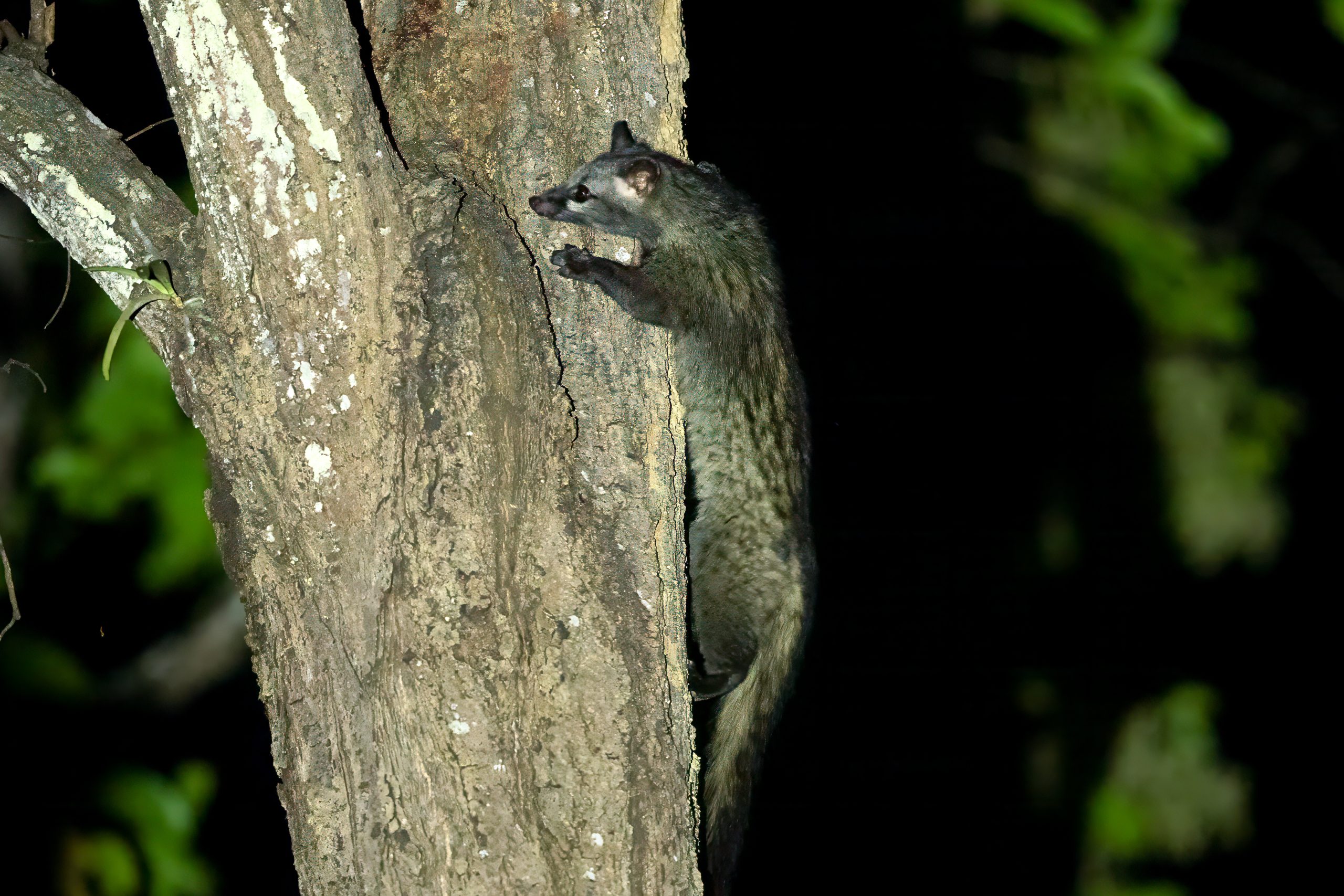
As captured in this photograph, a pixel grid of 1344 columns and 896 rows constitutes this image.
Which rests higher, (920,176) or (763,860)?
(920,176)

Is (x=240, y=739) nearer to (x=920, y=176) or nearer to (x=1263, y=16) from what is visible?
(x=920, y=176)

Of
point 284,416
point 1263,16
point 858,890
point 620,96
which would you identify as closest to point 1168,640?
point 858,890

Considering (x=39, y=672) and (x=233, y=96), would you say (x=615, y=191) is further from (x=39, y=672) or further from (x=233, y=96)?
(x=39, y=672)

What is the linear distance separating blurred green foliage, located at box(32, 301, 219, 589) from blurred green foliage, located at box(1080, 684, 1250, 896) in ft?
15.0

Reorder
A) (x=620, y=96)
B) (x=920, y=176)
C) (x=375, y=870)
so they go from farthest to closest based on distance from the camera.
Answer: (x=920, y=176)
(x=620, y=96)
(x=375, y=870)

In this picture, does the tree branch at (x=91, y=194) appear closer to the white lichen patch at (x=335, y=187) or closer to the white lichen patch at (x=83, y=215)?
the white lichen patch at (x=83, y=215)

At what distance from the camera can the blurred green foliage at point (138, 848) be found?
11.4ft

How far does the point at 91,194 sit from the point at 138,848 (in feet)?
8.30

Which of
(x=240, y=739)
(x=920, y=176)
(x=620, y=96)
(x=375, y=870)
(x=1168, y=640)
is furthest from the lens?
(x=1168, y=640)

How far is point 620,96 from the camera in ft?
6.96

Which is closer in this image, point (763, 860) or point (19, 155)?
point (19, 155)

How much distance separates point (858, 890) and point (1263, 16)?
4.99 meters

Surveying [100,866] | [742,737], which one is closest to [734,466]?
[742,737]

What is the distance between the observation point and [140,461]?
11.5ft
